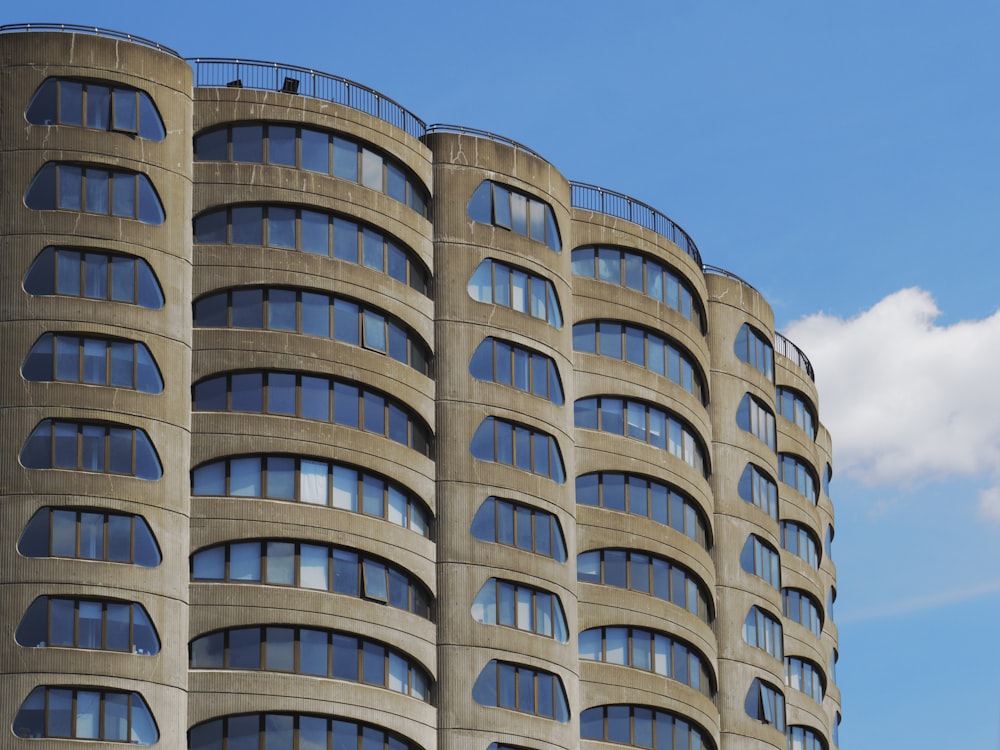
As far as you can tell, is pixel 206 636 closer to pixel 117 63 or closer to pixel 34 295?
pixel 34 295

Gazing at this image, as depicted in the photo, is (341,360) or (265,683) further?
(341,360)

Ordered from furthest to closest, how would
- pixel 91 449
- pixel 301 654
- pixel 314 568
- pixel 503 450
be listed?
pixel 503 450, pixel 314 568, pixel 301 654, pixel 91 449

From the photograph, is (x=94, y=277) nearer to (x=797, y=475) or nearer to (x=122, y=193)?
(x=122, y=193)

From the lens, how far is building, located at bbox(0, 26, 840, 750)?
72.2m

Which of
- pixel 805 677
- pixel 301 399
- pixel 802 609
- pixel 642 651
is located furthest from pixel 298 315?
pixel 805 677

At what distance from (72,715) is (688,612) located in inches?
1139

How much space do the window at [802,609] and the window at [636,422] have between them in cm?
1549

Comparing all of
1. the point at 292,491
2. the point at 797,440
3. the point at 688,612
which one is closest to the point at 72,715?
the point at 292,491

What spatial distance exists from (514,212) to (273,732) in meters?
24.2

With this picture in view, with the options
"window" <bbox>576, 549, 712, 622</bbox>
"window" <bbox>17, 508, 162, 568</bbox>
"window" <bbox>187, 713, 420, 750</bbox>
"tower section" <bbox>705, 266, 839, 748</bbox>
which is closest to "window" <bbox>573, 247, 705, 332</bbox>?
"tower section" <bbox>705, 266, 839, 748</bbox>

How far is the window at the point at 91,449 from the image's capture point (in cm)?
7212

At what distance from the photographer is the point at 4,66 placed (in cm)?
7631

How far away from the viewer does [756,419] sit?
3898 inches

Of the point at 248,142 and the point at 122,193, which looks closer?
the point at 122,193
